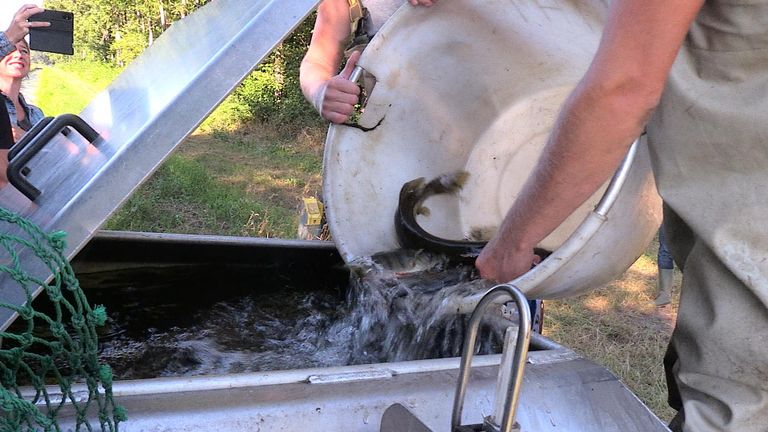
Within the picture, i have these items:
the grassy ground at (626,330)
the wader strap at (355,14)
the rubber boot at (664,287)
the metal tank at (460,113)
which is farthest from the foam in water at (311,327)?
the rubber boot at (664,287)

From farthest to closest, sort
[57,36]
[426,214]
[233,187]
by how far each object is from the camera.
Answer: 1. [233,187]
2. [57,36]
3. [426,214]

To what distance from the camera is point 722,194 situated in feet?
3.45

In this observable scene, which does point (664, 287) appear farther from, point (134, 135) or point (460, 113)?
point (134, 135)

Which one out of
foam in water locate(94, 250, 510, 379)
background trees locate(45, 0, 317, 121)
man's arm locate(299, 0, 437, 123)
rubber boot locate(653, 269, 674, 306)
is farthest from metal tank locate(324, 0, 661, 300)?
background trees locate(45, 0, 317, 121)

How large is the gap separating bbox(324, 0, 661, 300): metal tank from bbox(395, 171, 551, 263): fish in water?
0.09ft

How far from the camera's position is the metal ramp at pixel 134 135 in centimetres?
90

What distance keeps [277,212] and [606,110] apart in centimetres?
582

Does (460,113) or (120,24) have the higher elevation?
(460,113)

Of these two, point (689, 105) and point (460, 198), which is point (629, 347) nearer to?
point (460, 198)

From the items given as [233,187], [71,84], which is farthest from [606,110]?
[71,84]

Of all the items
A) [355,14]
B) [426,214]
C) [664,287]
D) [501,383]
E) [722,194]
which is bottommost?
[664,287]

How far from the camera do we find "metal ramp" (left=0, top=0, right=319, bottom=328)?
900mm

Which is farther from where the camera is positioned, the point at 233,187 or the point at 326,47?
the point at 233,187

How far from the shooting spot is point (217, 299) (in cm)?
209
